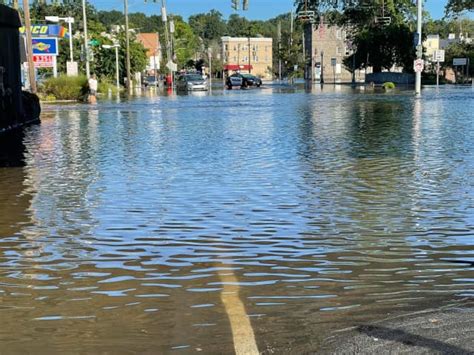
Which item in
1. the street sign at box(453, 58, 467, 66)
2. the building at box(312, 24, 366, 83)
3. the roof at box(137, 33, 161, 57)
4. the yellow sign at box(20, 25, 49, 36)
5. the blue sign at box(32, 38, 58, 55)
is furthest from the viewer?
the roof at box(137, 33, 161, 57)

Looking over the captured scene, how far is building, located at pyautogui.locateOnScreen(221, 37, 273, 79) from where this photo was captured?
152 m

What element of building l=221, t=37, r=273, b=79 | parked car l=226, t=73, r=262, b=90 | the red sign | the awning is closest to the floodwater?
the red sign

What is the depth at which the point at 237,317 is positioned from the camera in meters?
5.37

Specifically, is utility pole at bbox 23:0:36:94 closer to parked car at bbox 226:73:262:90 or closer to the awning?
parked car at bbox 226:73:262:90

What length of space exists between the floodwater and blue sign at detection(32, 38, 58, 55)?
1528 inches

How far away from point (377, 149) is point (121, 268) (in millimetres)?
10304

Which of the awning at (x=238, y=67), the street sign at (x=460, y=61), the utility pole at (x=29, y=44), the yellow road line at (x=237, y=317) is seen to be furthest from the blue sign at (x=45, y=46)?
the awning at (x=238, y=67)

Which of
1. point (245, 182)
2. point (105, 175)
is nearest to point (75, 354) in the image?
point (245, 182)

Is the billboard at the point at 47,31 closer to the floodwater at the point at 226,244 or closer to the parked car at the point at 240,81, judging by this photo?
the parked car at the point at 240,81

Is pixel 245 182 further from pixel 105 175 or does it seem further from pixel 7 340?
pixel 7 340

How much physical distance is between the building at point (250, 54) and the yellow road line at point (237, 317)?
145416 mm

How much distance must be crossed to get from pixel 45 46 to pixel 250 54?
102968mm

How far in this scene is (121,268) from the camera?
22.5ft

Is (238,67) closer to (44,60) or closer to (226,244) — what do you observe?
(44,60)
